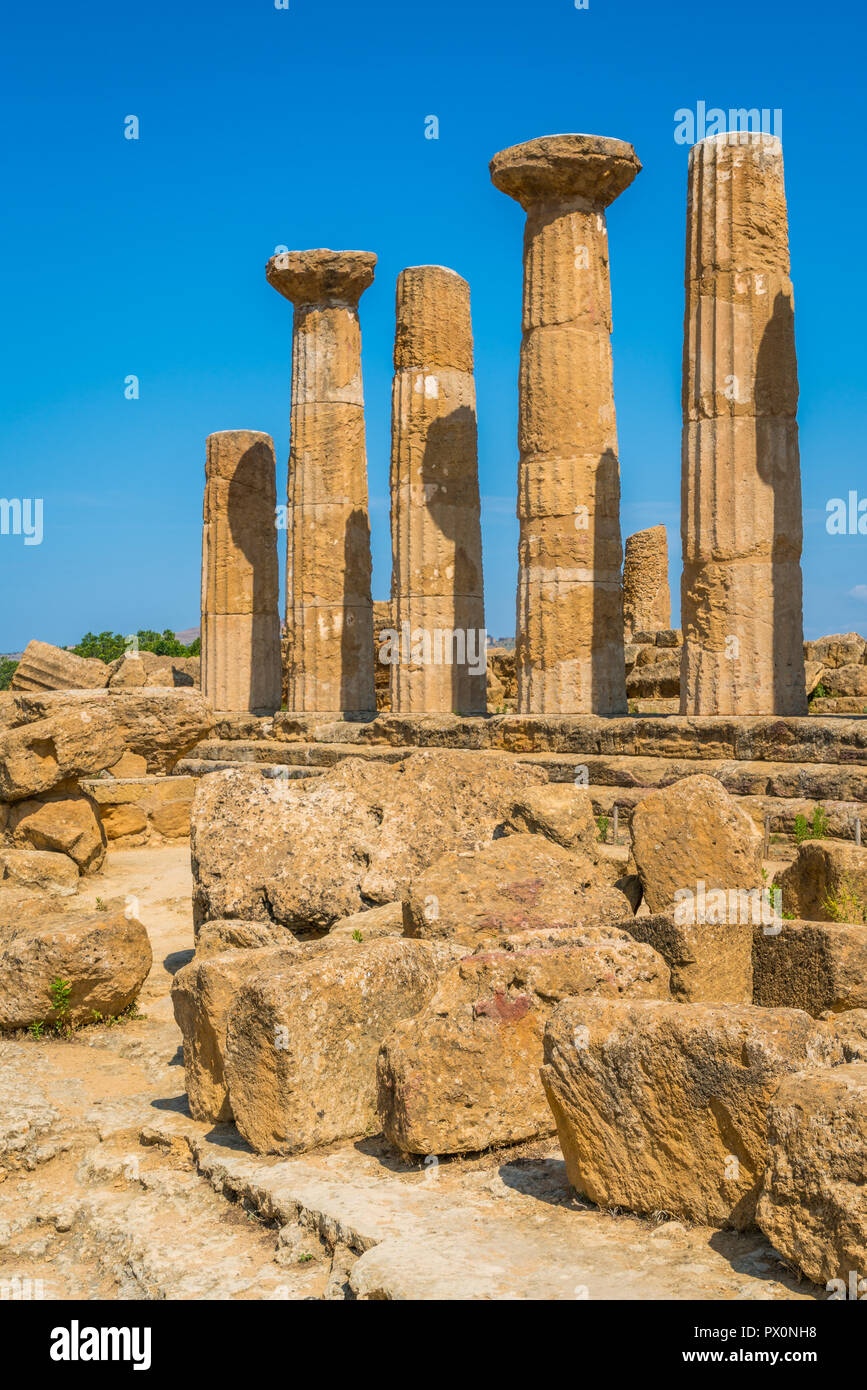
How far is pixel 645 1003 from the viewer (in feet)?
13.8

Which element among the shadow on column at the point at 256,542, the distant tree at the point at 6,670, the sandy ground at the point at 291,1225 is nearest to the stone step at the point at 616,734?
the shadow on column at the point at 256,542

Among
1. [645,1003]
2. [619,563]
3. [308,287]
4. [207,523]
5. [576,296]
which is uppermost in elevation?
[308,287]

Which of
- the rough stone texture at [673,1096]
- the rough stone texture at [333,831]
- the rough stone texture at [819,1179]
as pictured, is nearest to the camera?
the rough stone texture at [819,1179]

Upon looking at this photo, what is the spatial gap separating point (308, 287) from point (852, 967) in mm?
14147

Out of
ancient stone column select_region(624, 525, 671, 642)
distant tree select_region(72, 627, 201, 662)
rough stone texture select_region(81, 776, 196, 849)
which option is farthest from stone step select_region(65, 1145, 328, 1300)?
distant tree select_region(72, 627, 201, 662)

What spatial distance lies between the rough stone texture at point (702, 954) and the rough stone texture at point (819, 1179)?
188 centimetres

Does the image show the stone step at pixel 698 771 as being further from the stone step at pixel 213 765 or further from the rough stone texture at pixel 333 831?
the rough stone texture at pixel 333 831

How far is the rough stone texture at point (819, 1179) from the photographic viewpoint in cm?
332

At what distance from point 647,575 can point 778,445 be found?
14048 mm

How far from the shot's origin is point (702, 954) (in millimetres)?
5492

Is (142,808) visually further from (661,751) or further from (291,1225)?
(291,1225)

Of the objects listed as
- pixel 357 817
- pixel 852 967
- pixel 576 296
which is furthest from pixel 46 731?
pixel 852 967

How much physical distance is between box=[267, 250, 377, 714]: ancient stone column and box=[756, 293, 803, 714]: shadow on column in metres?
7.31

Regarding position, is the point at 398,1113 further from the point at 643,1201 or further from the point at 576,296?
the point at 576,296
